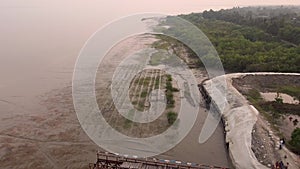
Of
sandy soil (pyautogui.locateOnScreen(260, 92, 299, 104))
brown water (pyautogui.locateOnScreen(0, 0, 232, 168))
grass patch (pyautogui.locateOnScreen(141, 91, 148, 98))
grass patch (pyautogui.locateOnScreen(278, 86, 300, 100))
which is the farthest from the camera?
grass patch (pyautogui.locateOnScreen(141, 91, 148, 98))

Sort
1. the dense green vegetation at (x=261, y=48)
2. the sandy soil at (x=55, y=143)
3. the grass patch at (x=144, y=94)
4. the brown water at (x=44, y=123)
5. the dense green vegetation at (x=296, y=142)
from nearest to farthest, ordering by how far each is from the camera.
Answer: the dense green vegetation at (x=296, y=142) → the sandy soil at (x=55, y=143) → the brown water at (x=44, y=123) → the grass patch at (x=144, y=94) → the dense green vegetation at (x=261, y=48)

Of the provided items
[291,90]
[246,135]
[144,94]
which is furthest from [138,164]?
[291,90]

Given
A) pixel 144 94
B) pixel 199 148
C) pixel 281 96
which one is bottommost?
pixel 199 148

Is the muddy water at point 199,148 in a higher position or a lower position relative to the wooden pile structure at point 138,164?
lower

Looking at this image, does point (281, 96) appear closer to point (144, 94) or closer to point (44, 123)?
point (144, 94)

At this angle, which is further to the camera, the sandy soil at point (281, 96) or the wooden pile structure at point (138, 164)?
the sandy soil at point (281, 96)

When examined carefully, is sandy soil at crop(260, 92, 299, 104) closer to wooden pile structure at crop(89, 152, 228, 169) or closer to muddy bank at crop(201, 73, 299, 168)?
muddy bank at crop(201, 73, 299, 168)

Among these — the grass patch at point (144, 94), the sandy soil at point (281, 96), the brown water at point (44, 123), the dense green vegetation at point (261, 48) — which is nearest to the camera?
the brown water at point (44, 123)

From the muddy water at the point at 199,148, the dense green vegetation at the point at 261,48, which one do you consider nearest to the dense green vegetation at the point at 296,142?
the muddy water at the point at 199,148

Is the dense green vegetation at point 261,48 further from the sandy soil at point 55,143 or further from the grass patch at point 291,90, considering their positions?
the sandy soil at point 55,143

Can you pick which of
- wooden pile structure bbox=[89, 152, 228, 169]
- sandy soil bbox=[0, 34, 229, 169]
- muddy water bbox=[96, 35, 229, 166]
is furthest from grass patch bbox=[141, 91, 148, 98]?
wooden pile structure bbox=[89, 152, 228, 169]

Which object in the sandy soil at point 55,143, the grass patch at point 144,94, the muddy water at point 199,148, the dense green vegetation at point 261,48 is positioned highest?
the dense green vegetation at point 261,48

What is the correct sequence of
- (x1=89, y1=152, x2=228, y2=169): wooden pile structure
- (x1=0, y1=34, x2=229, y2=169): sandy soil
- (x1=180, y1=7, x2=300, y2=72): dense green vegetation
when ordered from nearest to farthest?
1. (x1=89, y1=152, x2=228, y2=169): wooden pile structure
2. (x1=0, y1=34, x2=229, y2=169): sandy soil
3. (x1=180, y1=7, x2=300, y2=72): dense green vegetation
